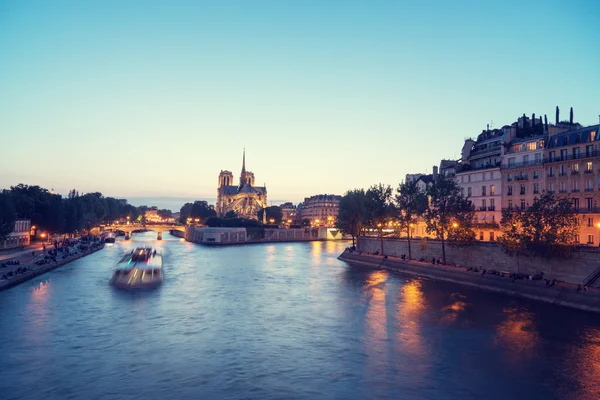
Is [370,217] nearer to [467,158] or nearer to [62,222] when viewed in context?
[467,158]

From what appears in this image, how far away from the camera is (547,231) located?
3925 centimetres

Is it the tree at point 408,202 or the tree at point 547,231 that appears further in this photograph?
the tree at point 408,202

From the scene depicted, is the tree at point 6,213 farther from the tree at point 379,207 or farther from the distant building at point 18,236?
the tree at point 379,207

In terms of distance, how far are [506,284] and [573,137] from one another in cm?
1825

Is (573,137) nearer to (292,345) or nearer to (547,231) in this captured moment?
(547,231)

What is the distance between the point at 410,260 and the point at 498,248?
46.8ft

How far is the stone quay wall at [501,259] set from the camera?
37.8m

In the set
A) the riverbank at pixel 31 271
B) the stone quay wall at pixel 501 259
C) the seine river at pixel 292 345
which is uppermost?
the stone quay wall at pixel 501 259

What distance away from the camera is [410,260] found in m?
59.9

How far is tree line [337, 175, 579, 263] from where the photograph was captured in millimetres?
39125

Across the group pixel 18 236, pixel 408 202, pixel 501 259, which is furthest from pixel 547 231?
pixel 18 236

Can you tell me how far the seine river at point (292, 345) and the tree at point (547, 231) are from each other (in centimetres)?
501

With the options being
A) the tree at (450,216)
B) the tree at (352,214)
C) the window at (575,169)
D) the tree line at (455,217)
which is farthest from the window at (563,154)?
the tree at (352,214)

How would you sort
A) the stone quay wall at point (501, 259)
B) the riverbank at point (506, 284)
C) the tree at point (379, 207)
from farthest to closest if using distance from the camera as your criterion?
the tree at point (379, 207)
the stone quay wall at point (501, 259)
the riverbank at point (506, 284)
